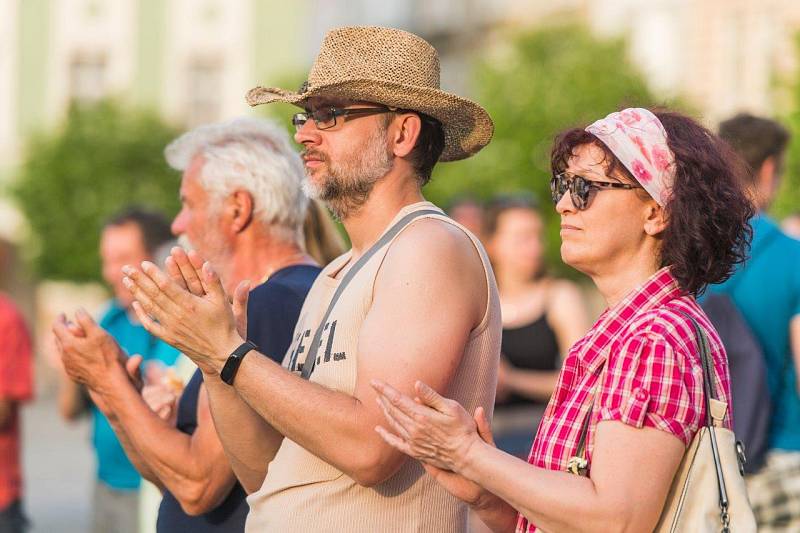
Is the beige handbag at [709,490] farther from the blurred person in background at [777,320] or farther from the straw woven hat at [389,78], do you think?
the blurred person in background at [777,320]

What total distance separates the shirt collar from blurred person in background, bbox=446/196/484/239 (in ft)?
20.3

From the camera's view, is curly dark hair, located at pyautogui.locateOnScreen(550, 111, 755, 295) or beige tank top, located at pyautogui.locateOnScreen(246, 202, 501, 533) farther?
beige tank top, located at pyautogui.locateOnScreen(246, 202, 501, 533)

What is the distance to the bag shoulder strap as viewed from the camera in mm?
3674

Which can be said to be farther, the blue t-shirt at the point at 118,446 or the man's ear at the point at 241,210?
the blue t-shirt at the point at 118,446

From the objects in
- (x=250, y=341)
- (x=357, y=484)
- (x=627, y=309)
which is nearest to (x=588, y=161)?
(x=627, y=309)

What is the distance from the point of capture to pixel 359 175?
3.76 m

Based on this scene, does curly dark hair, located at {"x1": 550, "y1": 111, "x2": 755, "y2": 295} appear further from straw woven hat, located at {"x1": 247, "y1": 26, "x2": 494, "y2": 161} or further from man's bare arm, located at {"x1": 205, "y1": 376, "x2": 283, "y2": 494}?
man's bare arm, located at {"x1": 205, "y1": 376, "x2": 283, "y2": 494}

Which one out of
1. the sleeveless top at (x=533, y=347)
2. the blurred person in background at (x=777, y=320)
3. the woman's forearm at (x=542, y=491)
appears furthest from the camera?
the sleeveless top at (x=533, y=347)

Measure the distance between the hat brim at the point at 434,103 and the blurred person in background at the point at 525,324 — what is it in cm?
300

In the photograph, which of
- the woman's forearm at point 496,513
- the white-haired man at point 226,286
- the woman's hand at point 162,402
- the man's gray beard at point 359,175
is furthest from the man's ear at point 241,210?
the woman's forearm at point 496,513

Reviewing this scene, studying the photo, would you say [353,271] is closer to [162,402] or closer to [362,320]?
[362,320]

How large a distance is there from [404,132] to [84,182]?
31841 millimetres

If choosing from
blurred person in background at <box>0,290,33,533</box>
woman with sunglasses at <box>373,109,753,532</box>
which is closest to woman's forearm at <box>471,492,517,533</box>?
woman with sunglasses at <box>373,109,753,532</box>

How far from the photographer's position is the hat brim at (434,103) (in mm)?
3738
